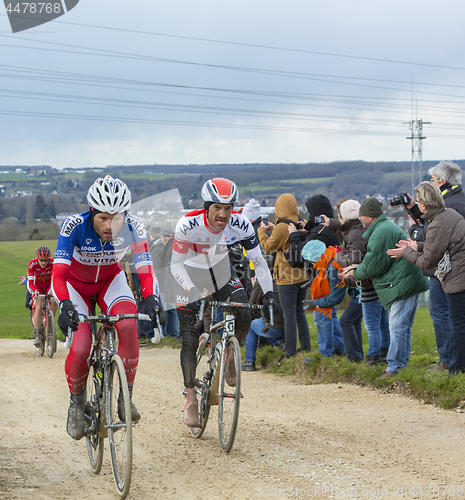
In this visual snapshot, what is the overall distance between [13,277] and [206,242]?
29.3 m

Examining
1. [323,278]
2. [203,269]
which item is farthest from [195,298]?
[323,278]

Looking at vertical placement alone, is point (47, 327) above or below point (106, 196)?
below

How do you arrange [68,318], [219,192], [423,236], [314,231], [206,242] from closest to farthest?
[68,318] < [219,192] < [206,242] < [423,236] < [314,231]

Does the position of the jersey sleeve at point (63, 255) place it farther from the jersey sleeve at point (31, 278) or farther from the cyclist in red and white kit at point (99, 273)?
the jersey sleeve at point (31, 278)

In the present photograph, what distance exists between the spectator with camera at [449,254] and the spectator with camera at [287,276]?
8.77ft

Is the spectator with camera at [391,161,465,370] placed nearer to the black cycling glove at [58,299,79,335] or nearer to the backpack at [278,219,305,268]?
the backpack at [278,219,305,268]

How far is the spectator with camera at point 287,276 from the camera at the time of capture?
9.33 meters

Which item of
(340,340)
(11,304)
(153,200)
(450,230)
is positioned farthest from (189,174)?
(450,230)

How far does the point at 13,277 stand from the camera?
32.7 m

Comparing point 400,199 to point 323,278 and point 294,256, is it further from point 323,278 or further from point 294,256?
point 294,256

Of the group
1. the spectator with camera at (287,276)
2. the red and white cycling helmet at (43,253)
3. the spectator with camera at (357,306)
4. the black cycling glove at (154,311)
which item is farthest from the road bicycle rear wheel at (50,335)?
the black cycling glove at (154,311)

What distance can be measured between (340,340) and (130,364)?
17.7ft

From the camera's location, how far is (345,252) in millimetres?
8523

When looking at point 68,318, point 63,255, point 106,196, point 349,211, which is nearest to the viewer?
point 68,318
